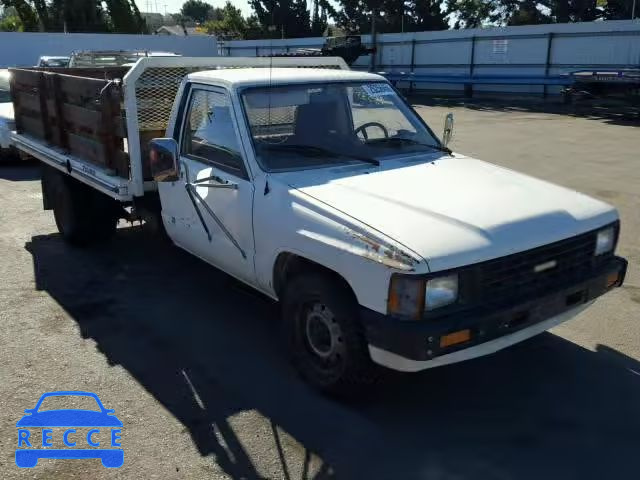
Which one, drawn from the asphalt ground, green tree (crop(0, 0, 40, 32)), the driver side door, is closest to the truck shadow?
the asphalt ground

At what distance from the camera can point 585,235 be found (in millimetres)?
3645

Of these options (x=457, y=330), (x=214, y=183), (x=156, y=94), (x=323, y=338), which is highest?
(x=156, y=94)

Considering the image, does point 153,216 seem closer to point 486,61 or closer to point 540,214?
point 540,214

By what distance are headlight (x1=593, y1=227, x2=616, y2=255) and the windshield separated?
142 centimetres

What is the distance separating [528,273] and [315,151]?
164 centimetres

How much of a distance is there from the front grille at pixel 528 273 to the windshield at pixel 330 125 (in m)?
1.33

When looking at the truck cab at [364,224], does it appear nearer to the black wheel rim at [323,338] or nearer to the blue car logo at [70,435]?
the black wheel rim at [323,338]

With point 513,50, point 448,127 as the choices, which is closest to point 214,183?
point 448,127

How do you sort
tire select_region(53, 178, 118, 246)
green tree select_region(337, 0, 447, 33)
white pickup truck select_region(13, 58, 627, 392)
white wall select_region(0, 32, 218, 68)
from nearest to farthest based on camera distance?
Result: white pickup truck select_region(13, 58, 627, 392) → tire select_region(53, 178, 118, 246) → white wall select_region(0, 32, 218, 68) → green tree select_region(337, 0, 447, 33)

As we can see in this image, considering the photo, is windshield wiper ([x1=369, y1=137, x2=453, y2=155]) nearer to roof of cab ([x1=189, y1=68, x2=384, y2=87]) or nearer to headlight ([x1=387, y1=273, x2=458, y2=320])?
roof of cab ([x1=189, y1=68, x2=384, y2=87])

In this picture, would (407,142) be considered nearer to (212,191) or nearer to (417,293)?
(212,191)

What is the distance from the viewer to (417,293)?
3.07 metres

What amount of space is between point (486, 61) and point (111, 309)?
1014 inches

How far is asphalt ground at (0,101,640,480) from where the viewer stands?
321 cm
